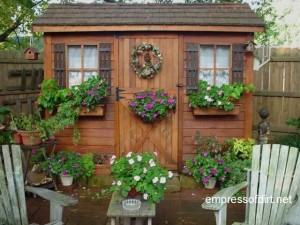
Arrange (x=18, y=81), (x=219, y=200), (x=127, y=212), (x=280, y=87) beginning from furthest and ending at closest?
(x=18, y=81)
(x=280, y=87)
(x=127, y=212)
(x=219, y=200)

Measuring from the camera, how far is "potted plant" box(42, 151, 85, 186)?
506 centimetres

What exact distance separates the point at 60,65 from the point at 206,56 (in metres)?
2.15

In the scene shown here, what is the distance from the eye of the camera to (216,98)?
5109mm

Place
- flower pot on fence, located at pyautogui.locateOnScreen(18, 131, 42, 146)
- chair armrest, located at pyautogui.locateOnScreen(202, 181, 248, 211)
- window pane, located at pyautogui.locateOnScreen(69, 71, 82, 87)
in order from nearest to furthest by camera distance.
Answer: chair armrest, located at pyautogui.locateOnScreen(202, 181, 248, 211) < flower pot on fence, located at pyautogui.locateOnScreen(18, 131, 42, 146) < window pane, located at pyautogui.locateOnScreen(69, 71, 82, 87)

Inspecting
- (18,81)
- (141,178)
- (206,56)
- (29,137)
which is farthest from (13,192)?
(18,81)

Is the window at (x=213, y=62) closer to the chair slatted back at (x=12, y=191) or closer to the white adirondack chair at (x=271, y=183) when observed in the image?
the white adirondack chair at (x=271, y=183)

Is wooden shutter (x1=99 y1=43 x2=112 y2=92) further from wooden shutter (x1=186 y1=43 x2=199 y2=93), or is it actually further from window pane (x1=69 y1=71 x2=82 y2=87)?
wooden shutter (x1=186 y1=43 x2=199 y2=93)

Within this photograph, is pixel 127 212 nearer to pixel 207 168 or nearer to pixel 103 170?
pixel 207 168

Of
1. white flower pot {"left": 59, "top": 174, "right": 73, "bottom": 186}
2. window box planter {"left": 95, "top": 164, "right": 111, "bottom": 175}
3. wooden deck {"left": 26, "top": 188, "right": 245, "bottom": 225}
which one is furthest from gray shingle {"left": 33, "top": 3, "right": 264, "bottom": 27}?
wooden deck {"left": 26, "top": 188, "right": 245, "bottom": 225}

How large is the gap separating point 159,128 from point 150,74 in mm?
799

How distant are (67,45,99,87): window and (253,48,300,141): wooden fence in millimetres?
3595

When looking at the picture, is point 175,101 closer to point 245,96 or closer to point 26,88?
point 245,96

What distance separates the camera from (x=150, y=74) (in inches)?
208

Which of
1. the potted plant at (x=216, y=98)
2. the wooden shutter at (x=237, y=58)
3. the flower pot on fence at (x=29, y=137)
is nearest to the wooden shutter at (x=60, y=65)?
the flower pot on fence at (x=29, y=137)
